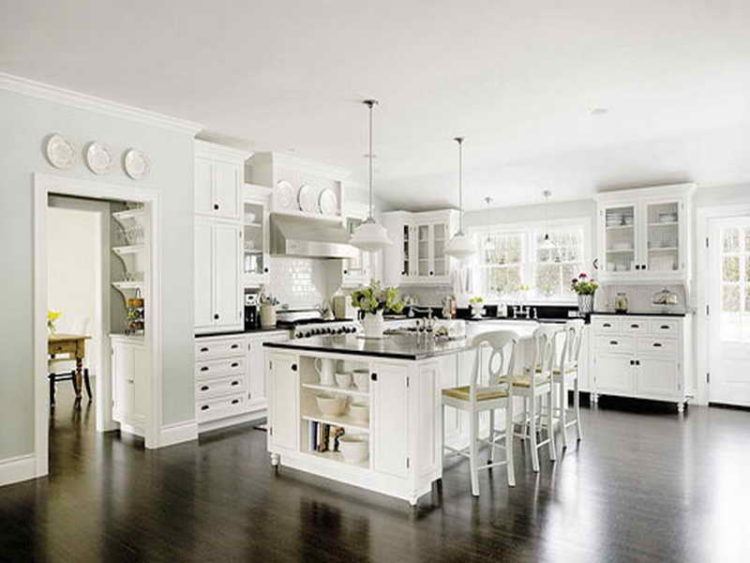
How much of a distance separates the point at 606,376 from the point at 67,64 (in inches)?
249

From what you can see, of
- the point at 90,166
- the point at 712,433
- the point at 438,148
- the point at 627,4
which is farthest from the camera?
the point at 438,148

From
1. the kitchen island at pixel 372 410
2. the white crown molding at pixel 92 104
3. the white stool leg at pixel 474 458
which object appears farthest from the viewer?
the white crown molding at pixel 92 104

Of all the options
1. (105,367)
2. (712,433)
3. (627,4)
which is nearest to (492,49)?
(627,4)

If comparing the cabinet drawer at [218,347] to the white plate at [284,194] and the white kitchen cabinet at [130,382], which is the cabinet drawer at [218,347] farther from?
the white plate at [284,194]

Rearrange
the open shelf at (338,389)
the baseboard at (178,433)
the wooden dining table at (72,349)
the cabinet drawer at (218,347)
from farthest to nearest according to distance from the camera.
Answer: the wooden dining table at (72,349), the cabinet drawer at (218,347), the baseboard at (178,433), the open shelf at (338,389)

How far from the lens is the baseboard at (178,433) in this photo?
5.10 metres

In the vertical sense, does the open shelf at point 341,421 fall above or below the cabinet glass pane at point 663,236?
below

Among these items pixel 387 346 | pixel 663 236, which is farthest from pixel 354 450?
pixel 663 236

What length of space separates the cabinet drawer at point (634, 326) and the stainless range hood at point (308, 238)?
3.38 meters

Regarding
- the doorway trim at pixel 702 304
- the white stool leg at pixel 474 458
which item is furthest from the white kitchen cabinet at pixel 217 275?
the doorway trim at pixel 702 304

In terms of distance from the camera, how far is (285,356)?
4.42 metres

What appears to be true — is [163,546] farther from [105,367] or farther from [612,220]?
[612,220]

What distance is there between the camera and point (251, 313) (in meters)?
6.51

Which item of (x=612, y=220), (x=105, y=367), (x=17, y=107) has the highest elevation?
(x=17, y=107)
